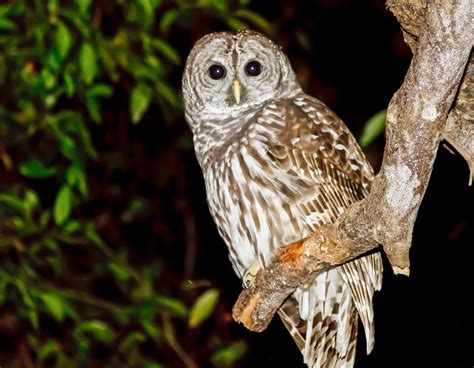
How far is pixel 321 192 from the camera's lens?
11.3 feet

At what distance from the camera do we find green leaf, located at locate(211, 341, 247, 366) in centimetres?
522

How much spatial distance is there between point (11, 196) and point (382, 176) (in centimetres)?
253

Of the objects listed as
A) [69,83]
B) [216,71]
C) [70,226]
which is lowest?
[70,226]

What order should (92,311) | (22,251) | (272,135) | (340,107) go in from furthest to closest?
(340,107)
(92,311)
(22,251)
(272,135)

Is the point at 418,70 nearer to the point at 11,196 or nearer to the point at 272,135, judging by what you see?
the point at 272,135

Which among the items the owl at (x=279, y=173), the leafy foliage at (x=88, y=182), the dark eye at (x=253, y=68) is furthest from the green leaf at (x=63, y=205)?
the dark eye at (x=253, y=68)

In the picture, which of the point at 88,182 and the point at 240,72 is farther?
the point at 88,182

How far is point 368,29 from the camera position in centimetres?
658

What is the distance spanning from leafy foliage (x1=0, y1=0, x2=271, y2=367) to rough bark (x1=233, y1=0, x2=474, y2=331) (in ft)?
5.39

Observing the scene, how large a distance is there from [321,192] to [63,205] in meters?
1.39

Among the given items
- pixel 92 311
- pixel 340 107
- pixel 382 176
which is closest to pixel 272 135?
pixel 382 176

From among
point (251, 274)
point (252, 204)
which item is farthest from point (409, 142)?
point (251, 274)

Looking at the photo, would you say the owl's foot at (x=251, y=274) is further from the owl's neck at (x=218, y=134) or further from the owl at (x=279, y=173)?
the owl's neck at (x=218, y=134)

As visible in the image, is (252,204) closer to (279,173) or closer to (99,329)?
(279,173)
